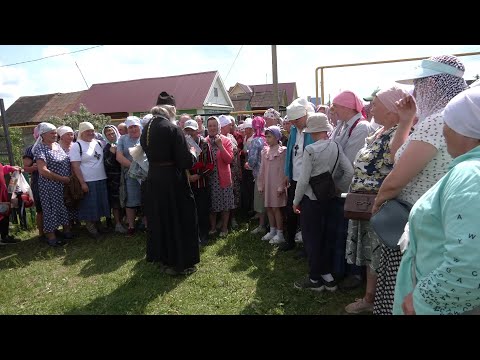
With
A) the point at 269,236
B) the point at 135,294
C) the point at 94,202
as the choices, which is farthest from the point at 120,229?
the point at 269,236

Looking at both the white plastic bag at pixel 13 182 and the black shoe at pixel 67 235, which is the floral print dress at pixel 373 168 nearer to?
the black shoe at pixel 67 235

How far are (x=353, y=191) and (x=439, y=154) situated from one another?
88cm

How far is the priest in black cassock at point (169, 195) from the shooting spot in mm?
3689

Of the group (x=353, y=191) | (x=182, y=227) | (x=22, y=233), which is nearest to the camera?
(x=353, y=191)

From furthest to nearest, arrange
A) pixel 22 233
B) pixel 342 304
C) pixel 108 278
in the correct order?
1. pixel 22 233
2. pixel 108 278
3. pixel 342 304

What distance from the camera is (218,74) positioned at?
29.8 m

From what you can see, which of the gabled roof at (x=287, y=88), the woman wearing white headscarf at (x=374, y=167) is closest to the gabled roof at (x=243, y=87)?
the gabled roof at (x=287, y=88)

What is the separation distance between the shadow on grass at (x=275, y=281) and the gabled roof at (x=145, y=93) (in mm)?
23552

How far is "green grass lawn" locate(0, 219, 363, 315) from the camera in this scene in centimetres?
340

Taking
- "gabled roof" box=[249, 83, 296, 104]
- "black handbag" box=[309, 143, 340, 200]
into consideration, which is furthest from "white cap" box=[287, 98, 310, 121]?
"gabled roof" box=[249, 83, 296, 104]

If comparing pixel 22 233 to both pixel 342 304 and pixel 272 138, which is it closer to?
pixel 272 138

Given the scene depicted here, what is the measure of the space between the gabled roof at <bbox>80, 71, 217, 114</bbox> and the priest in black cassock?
24063mm

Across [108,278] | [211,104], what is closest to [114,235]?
[108,278]

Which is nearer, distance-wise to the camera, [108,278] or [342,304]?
[342,304]
